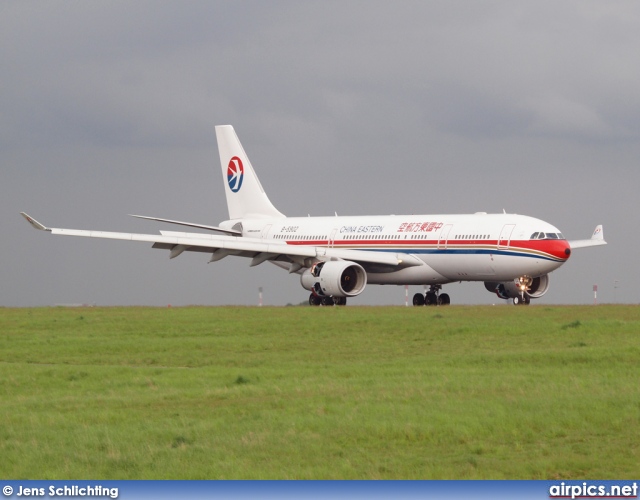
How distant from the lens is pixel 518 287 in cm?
4966

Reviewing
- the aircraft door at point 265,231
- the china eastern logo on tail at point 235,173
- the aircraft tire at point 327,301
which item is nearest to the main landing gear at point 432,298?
the aircraft tire at point 327,301

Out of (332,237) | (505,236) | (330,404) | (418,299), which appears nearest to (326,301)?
(332,237)

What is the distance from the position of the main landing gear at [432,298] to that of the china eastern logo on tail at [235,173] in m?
15.9

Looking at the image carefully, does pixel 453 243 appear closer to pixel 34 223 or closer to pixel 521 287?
pixel 521 287

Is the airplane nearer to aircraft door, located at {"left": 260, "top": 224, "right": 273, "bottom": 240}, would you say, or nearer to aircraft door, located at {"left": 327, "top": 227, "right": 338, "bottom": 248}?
aircraft door, located at {"left": 327, "top": 227, "right": 338, "bottom": 248}

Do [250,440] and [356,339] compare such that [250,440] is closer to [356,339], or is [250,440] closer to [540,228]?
[356,339]

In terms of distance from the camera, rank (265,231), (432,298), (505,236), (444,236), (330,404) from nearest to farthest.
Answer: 1. (330,404)
2. (505,236)
3. (444,236)
4. (432,298)
5. (265,231)

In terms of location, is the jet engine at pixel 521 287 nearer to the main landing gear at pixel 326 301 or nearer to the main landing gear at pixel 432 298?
the main landing gear at pixel 432 298

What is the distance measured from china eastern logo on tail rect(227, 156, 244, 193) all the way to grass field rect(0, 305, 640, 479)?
3390 cm

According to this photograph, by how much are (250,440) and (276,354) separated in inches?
474

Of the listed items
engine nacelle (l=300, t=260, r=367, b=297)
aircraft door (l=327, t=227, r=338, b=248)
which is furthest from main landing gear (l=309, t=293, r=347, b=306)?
aircraft door (l=327, t=227, r=338, b=248)

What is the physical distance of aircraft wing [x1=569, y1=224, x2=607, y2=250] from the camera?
56.1 meters

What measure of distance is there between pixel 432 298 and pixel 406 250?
15.8 feet

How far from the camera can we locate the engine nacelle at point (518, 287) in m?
50.0
